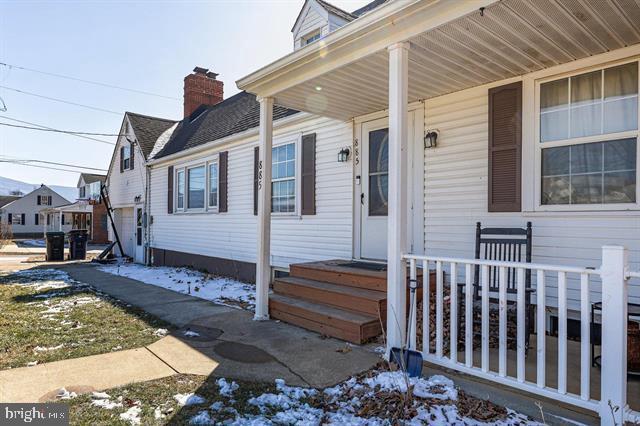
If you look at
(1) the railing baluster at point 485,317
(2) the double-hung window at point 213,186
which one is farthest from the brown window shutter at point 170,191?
(1) the railing baluster at point 485,317

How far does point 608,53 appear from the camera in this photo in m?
3.54

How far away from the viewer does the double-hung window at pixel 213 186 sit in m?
9.86

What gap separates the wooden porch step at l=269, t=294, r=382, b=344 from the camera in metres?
3.92

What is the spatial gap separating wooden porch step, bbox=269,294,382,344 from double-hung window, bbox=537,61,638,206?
2300mm

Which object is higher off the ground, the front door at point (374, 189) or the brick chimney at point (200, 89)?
the brick chimney at point (200, 89)

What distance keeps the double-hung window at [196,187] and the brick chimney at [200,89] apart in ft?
16.6

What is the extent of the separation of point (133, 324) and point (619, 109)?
5896 mm

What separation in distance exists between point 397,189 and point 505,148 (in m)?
1.72

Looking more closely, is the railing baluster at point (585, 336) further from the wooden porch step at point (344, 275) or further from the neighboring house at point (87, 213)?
the neighboring house at point (87, 213)

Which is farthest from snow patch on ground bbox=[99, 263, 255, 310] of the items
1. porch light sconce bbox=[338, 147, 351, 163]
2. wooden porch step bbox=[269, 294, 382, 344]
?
porch light sconce bbox=[338, 147, 351, 163]

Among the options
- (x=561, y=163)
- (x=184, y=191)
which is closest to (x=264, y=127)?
(x=561, y=163)

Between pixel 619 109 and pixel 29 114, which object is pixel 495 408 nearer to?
pixel 619 109

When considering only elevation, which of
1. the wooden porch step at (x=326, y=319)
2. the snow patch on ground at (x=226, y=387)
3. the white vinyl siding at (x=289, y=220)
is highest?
the white vinyl siding at (x=289, y=220)

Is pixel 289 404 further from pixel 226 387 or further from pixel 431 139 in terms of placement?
pixel 431 139
